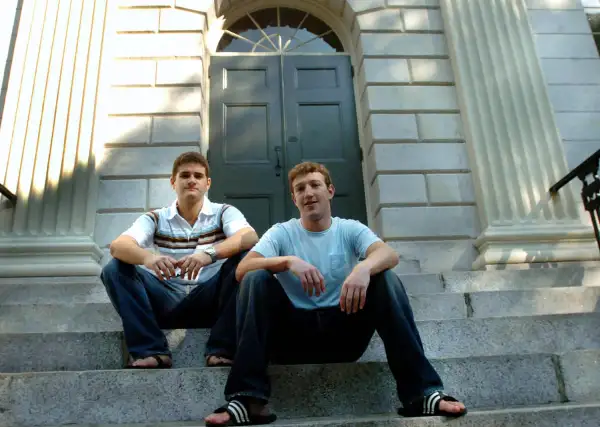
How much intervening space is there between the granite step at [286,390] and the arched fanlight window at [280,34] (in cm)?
532

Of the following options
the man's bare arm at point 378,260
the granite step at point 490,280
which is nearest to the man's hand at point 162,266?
the man's bare arm at point 378,260

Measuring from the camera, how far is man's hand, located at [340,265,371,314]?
2311mm

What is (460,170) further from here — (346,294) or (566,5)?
(346,294)

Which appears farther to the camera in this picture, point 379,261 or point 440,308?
point 440,308

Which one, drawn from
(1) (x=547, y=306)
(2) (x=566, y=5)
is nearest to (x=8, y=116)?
(1) (x=547, y=306)

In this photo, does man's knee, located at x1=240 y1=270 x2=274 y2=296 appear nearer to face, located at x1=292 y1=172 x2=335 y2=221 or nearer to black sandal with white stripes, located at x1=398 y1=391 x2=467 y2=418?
face, located at x1=292 y1=172 x2=335 y2=221

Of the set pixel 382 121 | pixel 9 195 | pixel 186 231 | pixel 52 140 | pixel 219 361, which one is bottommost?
pixel 219 361

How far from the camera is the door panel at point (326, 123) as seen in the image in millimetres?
6235

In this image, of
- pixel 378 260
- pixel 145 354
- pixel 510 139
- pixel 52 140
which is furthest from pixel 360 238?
pixel 52 140

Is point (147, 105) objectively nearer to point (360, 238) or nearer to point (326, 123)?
point (326, 123)

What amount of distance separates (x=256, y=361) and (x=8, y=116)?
4.64 m

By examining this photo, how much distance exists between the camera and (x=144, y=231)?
3.03 m

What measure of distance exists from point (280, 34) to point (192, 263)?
5.15 m

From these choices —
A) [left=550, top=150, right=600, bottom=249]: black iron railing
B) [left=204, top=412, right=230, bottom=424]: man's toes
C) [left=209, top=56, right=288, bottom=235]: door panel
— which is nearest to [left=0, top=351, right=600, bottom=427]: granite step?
[left=204, top=412, right=230, bottom=424]: man's toes
